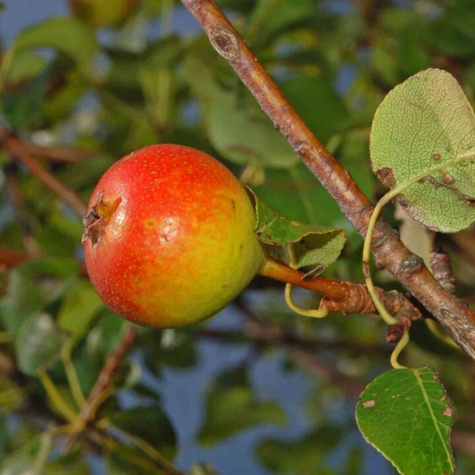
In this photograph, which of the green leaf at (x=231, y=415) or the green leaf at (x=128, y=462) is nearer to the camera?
the green leaf at (x=128, y=462)

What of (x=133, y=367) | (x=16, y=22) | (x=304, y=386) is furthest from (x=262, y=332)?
(x=16, y=22)

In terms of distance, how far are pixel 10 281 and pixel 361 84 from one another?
0.64 metres

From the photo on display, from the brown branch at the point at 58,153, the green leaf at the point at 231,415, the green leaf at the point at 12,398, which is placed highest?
the brown branch at the point at 58,153

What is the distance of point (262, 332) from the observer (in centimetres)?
103

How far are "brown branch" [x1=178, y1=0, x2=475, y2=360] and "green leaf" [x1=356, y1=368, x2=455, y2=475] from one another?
1.6 inches

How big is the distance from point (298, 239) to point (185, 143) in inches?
18.8

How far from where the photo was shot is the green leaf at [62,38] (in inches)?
32.9

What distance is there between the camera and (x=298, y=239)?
1.20 ft

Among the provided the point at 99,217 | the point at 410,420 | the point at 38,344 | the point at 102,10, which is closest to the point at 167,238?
the point at 99,217

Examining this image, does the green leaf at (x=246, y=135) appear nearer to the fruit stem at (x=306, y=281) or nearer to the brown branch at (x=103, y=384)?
the brown branch at (x=103, y=384)

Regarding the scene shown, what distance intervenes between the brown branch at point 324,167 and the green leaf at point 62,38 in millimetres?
502

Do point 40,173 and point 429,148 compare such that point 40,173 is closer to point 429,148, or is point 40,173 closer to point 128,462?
point 128,462

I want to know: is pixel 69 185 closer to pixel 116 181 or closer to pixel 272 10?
pixel 272 10

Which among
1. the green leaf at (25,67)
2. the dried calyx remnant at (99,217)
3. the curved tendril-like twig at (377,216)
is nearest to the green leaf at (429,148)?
the curved tendril-like twig at (377,216)
